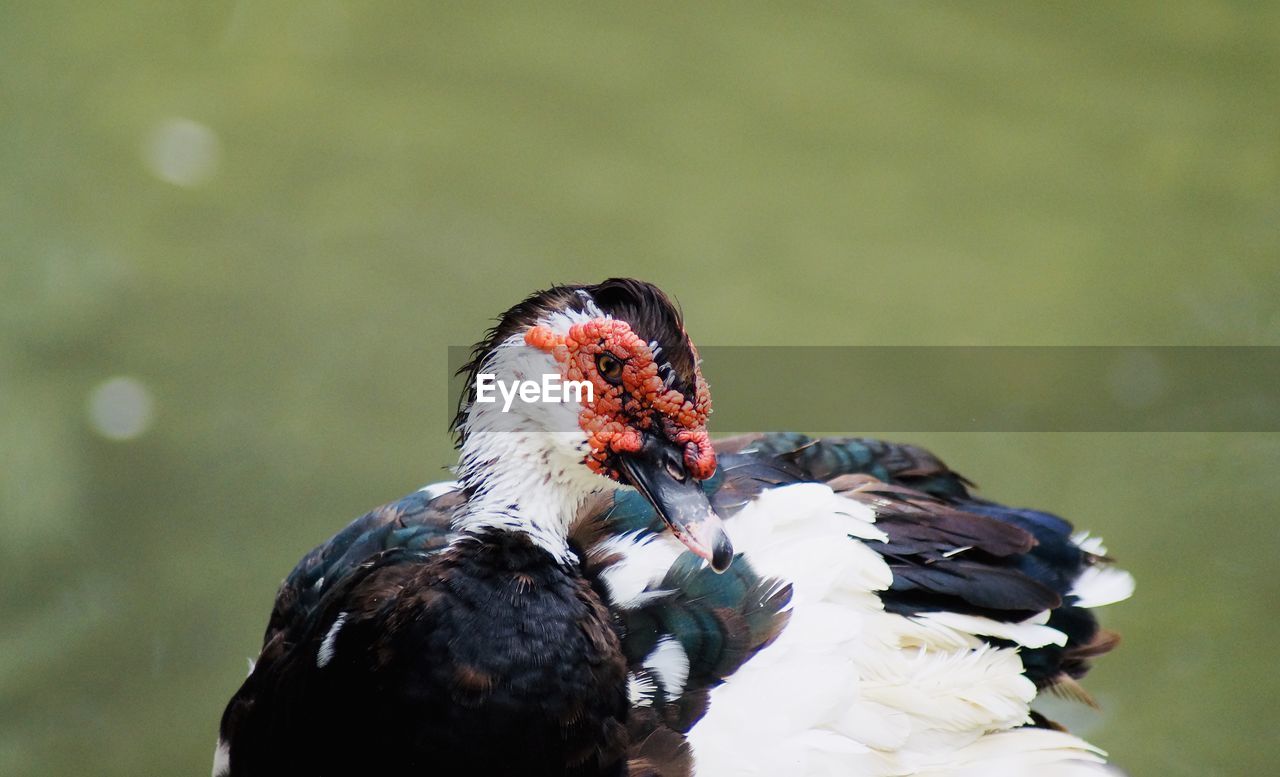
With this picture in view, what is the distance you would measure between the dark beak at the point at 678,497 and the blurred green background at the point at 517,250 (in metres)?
1.54

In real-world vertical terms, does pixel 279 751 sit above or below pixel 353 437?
below

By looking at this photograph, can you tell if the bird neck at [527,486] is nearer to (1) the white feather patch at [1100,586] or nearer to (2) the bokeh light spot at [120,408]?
(1) the white feather patch at [1100,586]

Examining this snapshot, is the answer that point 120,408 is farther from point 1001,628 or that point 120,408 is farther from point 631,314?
point 1001,628

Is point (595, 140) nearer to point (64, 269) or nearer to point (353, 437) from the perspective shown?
point (353, 437)

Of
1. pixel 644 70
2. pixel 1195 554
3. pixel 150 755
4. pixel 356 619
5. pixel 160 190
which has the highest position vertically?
pixel 644 70

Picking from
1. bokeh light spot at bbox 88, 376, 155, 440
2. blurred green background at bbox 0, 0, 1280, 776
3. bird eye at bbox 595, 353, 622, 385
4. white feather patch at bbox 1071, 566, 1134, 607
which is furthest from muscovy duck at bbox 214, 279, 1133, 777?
bokeh light spot at bbox 88, 376, 155, 440

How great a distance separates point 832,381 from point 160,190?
1917mm

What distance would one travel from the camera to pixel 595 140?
3641 mm

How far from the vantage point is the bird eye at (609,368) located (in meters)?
1.64

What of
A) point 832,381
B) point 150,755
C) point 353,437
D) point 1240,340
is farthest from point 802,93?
point 150,755

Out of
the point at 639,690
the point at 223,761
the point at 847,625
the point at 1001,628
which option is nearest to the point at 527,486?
the point at 639,690

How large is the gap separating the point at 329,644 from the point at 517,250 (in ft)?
6.31

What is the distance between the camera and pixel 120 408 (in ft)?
9.79

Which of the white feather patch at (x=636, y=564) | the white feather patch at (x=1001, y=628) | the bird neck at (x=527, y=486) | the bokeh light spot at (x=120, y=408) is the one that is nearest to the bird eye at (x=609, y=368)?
the bird neck at (x=527, y=486)
